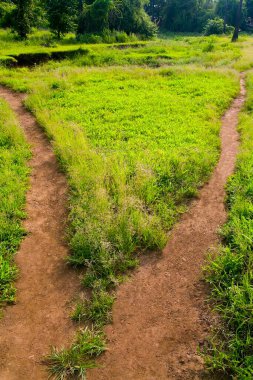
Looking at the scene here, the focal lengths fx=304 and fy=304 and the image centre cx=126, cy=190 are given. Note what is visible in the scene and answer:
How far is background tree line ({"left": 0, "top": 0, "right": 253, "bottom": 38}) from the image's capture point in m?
25.7

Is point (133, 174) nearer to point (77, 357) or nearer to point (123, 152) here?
point (123, 152)

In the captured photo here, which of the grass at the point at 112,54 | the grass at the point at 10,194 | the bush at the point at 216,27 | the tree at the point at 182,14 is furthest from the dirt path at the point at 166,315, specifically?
the tree at the point at 182,14

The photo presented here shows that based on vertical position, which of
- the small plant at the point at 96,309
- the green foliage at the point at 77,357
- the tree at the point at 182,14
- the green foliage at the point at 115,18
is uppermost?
the tree at the point at 182,14

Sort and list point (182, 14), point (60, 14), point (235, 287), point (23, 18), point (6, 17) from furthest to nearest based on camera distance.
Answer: point (182, 14), point (6, 17), point (60, 14), point (23, 18), point (235, 287)

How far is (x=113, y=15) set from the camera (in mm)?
33562

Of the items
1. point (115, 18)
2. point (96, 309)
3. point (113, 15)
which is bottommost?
point (96, 309)

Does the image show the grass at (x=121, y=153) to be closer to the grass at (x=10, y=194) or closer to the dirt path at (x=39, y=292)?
the dirt path at (x=39, y=292)

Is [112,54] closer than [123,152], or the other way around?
[123,152]

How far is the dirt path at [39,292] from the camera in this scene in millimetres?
4105

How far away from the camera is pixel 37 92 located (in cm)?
1384

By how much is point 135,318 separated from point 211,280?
1412mm

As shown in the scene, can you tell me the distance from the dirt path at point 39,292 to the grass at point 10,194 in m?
0.17

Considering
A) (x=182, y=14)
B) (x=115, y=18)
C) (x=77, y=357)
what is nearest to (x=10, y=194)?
(x=77, y=357)

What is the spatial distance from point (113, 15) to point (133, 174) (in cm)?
3209
